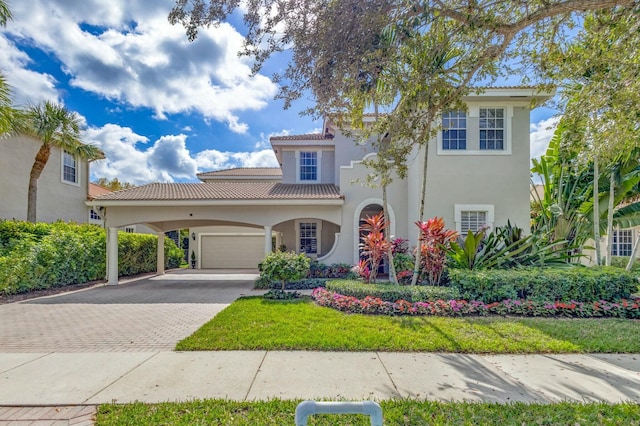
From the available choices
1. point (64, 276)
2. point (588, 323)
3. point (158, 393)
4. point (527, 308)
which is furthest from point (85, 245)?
point (588, 323)

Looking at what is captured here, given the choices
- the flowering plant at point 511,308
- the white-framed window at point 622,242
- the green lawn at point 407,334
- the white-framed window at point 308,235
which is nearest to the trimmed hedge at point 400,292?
the flowering plant at point 511,308

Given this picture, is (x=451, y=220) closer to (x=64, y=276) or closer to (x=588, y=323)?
(x=588, y=323)

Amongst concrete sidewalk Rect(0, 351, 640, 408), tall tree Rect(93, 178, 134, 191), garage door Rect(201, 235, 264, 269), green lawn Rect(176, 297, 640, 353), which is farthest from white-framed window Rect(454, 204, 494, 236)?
tall tree Rect(93, 178, 134, 191)

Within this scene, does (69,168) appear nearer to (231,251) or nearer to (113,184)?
(231,251)

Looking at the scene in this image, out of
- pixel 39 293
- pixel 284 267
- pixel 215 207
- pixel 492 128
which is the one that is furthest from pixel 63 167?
pixel 492 128

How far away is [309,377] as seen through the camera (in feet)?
14.8

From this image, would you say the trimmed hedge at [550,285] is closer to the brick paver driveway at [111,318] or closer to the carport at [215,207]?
the carport at [215,207]

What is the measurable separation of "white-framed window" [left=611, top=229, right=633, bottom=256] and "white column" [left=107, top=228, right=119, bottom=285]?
1039 inches

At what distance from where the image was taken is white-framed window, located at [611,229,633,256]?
18.5 metres

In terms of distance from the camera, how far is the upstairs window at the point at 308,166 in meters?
17.4

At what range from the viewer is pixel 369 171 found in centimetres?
1405

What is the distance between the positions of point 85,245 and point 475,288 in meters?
15.3

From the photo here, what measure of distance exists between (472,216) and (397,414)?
10.7 meters

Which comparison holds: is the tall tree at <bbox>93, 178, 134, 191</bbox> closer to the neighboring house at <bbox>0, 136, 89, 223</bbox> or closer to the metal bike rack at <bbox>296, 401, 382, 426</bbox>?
the neighboring house at <bbox>0, 136, 89, 223</bbox>
